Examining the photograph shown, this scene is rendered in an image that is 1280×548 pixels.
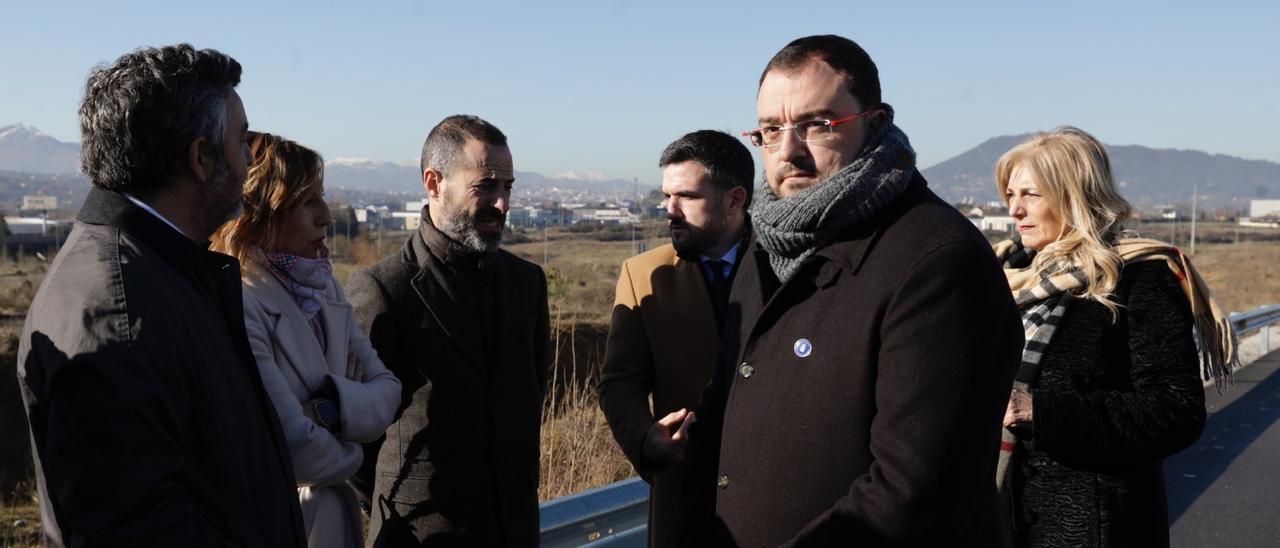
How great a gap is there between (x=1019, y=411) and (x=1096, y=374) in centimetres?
29

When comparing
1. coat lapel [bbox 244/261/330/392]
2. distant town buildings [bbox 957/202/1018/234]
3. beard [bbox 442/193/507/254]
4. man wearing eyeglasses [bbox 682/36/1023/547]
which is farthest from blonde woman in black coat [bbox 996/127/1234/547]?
coat lapel [bbox 244/261/330/392]

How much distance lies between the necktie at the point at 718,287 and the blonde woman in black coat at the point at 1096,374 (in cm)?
113

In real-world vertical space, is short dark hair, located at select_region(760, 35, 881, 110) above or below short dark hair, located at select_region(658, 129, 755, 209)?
above

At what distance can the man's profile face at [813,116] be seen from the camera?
2461mm

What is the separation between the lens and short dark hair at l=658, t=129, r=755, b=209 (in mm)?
4246

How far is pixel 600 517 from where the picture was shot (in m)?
3.96

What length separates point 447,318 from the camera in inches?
144

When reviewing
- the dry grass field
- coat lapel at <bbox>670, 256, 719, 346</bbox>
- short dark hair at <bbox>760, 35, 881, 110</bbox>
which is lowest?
the dry grass field

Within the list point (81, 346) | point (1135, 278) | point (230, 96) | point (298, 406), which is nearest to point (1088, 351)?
point (1135, 278)

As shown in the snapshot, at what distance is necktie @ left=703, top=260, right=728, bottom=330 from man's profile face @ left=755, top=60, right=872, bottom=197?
5.16 ft

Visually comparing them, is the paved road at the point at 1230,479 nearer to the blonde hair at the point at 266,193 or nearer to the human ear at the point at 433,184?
the human ear at the point at 433,184

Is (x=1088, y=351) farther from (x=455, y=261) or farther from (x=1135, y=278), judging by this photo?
(x=455, y=261)

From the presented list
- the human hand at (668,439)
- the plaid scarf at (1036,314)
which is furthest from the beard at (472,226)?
the plaid scarf at (1036,314)

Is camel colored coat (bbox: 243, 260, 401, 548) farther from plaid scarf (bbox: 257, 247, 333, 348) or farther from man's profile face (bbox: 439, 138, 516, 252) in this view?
man's profile face (bbox: 439, 138, 516, 252)
